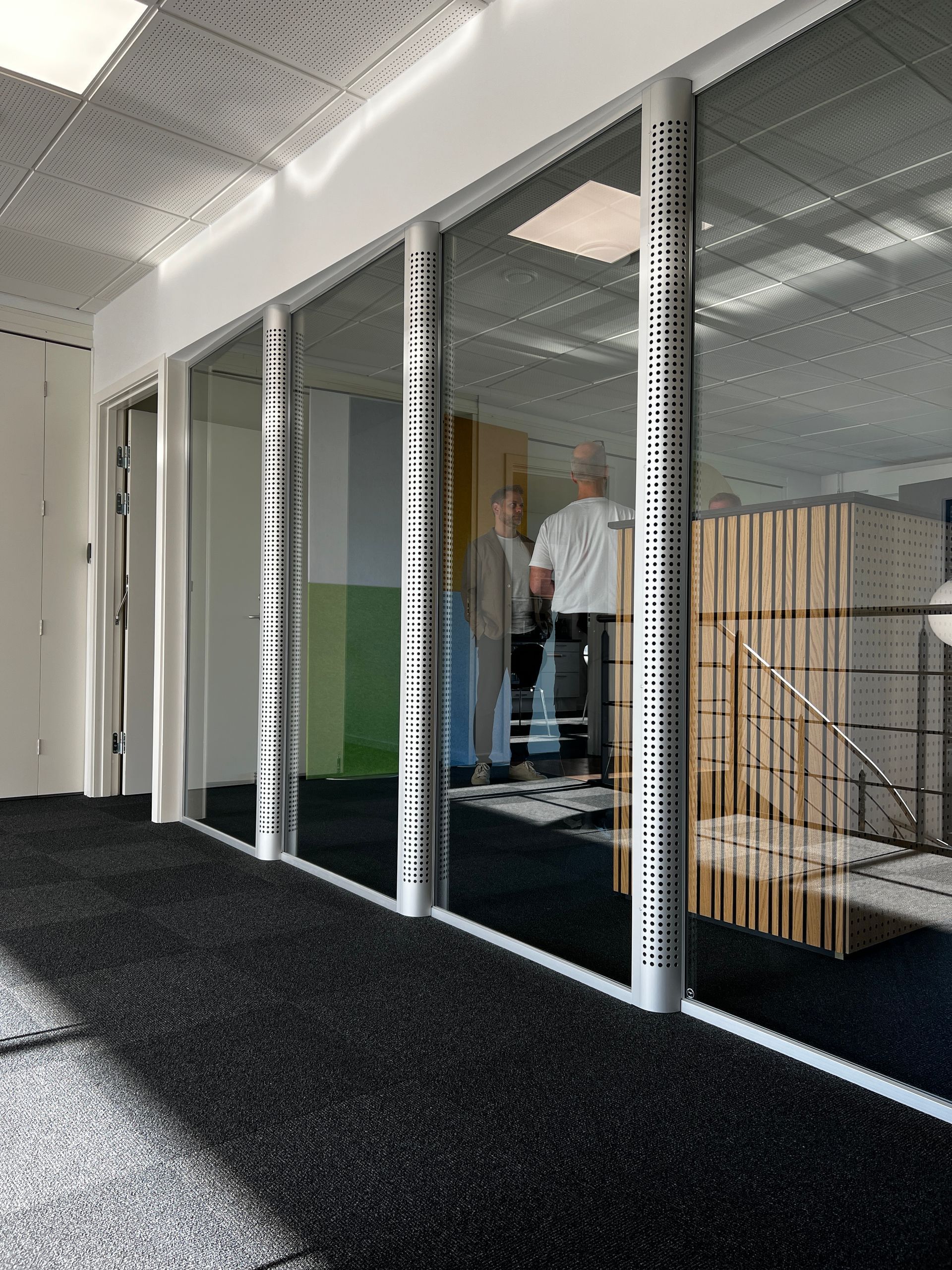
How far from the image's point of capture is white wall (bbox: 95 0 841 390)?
2.48 metres

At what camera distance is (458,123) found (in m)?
3.24

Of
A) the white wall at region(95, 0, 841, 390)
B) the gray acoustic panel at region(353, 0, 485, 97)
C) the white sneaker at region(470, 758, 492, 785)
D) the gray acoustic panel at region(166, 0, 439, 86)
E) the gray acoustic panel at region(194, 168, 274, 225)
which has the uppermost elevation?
the gray acoustic panel at region(194, 168, 274, 225)

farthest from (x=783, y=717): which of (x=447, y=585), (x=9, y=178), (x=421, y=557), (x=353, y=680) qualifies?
(x=9, y=178)

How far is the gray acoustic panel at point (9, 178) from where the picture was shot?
14.3 feet

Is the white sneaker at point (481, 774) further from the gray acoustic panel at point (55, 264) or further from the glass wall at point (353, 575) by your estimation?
the gray acoustic panel at point (55, 264)

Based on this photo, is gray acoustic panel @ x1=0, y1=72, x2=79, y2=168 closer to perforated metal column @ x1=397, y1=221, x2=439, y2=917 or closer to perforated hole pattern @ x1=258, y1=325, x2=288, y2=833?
perforated hole pattern @ x1=258, y1=325, x2=288, y2=833

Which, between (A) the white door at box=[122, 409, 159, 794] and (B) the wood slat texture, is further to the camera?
(A) the white door at box=[122, 409, 159, 794]

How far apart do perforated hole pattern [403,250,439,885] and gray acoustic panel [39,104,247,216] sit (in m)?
1.38

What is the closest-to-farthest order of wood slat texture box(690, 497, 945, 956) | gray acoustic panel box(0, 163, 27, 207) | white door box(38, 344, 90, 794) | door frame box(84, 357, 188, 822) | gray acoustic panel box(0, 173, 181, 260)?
wood slat texture box(690, 497, 945, 956)
gray acoustic panel box(0, 163, 27, 207)
gray acoustic panel box(0, 173, 181, 260)
door frame box(84, 357, 188, 822)
white door box(38, 344, 90, 794)

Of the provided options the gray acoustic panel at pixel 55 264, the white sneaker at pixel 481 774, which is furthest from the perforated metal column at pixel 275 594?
the gray acoustic panel at pixel 55 264

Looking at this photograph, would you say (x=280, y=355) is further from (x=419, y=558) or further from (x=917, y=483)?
(x=917, y=483)

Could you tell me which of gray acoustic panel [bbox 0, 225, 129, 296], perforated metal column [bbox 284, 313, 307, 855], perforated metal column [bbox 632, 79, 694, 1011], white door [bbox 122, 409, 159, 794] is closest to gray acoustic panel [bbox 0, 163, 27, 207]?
gray acoustic panel [bbox 0, 225, 129, 296]

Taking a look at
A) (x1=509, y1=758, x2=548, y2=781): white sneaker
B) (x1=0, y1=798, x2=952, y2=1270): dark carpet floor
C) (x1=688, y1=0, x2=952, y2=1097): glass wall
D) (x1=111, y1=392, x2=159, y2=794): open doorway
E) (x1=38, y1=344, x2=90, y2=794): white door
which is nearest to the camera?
(x1=0, y1=798, x2=952, y2=1270): dark carpet floor

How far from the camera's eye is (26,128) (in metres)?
4.03
